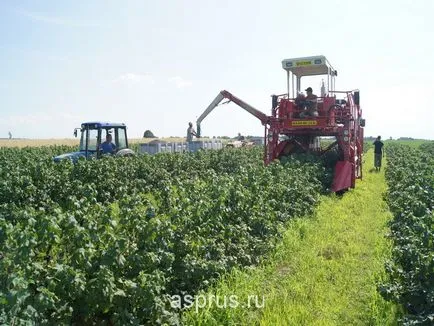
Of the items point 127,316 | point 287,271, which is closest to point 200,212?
point 287,271

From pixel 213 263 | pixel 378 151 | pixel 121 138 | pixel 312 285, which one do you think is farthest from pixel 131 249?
pixel 378 151

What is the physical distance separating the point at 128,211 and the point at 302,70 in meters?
10.2

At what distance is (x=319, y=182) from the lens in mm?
11133

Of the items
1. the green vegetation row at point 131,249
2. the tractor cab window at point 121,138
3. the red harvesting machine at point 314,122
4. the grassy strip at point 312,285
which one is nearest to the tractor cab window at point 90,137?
the tractor cab window at point 121,138

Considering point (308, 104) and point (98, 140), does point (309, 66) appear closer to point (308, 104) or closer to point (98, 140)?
point (308, 104)

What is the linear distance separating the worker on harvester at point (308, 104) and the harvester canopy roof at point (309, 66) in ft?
2.52

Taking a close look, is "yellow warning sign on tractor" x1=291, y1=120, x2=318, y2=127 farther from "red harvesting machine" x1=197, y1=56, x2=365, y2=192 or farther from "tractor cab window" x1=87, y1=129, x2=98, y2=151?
"tractor cab window" x1=87, y1=129, x2=98, y2=151

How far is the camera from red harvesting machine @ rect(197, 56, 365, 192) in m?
12.5

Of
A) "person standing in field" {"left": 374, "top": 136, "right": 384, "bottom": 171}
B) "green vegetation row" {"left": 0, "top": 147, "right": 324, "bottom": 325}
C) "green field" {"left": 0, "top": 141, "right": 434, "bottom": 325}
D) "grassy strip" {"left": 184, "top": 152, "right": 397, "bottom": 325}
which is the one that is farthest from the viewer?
"person standing in field" {"left": 374, "top": 136, "right": 384, "bottom": 171}

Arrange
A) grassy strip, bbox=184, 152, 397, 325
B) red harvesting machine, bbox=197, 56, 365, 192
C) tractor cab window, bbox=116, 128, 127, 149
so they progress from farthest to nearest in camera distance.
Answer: tractor cab window, bbox=116, 128, 127, 149, red harvesting machine, bbox=197, 56, 365, 192, grassy strip, bbox=184, 152, 397, 325

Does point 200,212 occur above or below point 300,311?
above

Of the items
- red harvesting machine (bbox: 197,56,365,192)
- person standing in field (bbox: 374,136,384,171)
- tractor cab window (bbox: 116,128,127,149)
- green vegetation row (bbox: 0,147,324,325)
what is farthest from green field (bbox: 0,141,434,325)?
person standing in field (bbox: 374,136,384,171)

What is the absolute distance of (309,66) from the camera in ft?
44.1

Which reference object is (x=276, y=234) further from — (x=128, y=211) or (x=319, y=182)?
(x=319, y=182)
